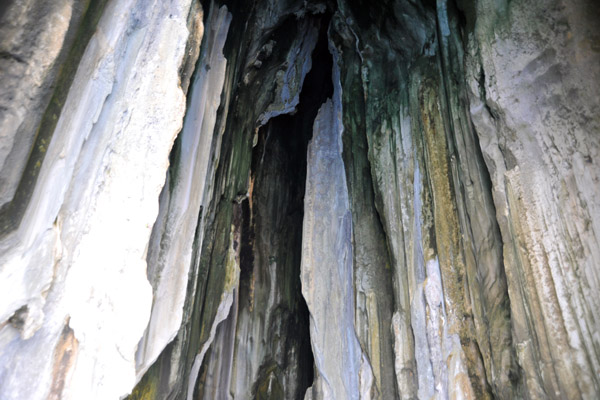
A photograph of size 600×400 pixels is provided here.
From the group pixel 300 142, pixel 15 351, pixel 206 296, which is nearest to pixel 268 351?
pixel 206 296

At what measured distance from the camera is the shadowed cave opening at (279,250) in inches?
156

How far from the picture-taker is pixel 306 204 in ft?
13.5

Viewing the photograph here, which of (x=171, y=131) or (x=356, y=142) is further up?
(x=356, y=142)

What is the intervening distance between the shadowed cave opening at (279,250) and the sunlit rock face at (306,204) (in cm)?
3

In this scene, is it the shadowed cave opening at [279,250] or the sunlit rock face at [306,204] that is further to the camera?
the shadowed cave opening at [279,250]

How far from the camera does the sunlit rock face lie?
1727 millimetres

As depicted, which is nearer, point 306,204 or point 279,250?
point 306,204

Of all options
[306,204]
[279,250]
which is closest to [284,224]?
[279,250]

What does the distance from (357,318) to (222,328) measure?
130cm

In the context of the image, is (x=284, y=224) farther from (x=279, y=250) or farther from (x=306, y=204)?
(x=306, y=204)

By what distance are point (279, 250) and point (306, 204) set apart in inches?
25.6

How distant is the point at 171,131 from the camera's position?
2.20m

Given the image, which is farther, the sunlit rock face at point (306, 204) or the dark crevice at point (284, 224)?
the dark crevice at point (284, 224)

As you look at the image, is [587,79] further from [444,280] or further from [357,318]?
[357,318]
